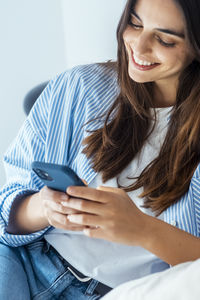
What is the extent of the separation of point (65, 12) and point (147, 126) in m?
0.70

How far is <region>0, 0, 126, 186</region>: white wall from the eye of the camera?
1.42 metres

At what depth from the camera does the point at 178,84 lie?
1.06 meters

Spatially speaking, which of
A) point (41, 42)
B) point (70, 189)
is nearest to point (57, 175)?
point (70, 189)

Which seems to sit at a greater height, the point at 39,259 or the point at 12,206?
the point at 12,206

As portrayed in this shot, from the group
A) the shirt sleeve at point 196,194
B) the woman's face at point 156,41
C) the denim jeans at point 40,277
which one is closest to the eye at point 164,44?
the woman's face at point 156,41

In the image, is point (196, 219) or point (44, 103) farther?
point (44, 103)

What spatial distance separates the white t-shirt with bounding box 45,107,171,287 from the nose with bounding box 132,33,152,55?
185mm

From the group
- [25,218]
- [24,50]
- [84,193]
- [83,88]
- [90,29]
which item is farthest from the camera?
[24,50]

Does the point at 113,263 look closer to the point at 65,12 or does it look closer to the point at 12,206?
the point at 12,206

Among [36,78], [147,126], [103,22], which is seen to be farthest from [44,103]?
[36,78]

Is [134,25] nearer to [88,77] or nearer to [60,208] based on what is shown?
[88,77]

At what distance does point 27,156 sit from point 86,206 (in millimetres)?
446

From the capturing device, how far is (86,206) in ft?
2.31

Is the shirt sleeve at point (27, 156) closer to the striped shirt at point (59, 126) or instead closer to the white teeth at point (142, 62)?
the striped shirt at point (59, 126)
